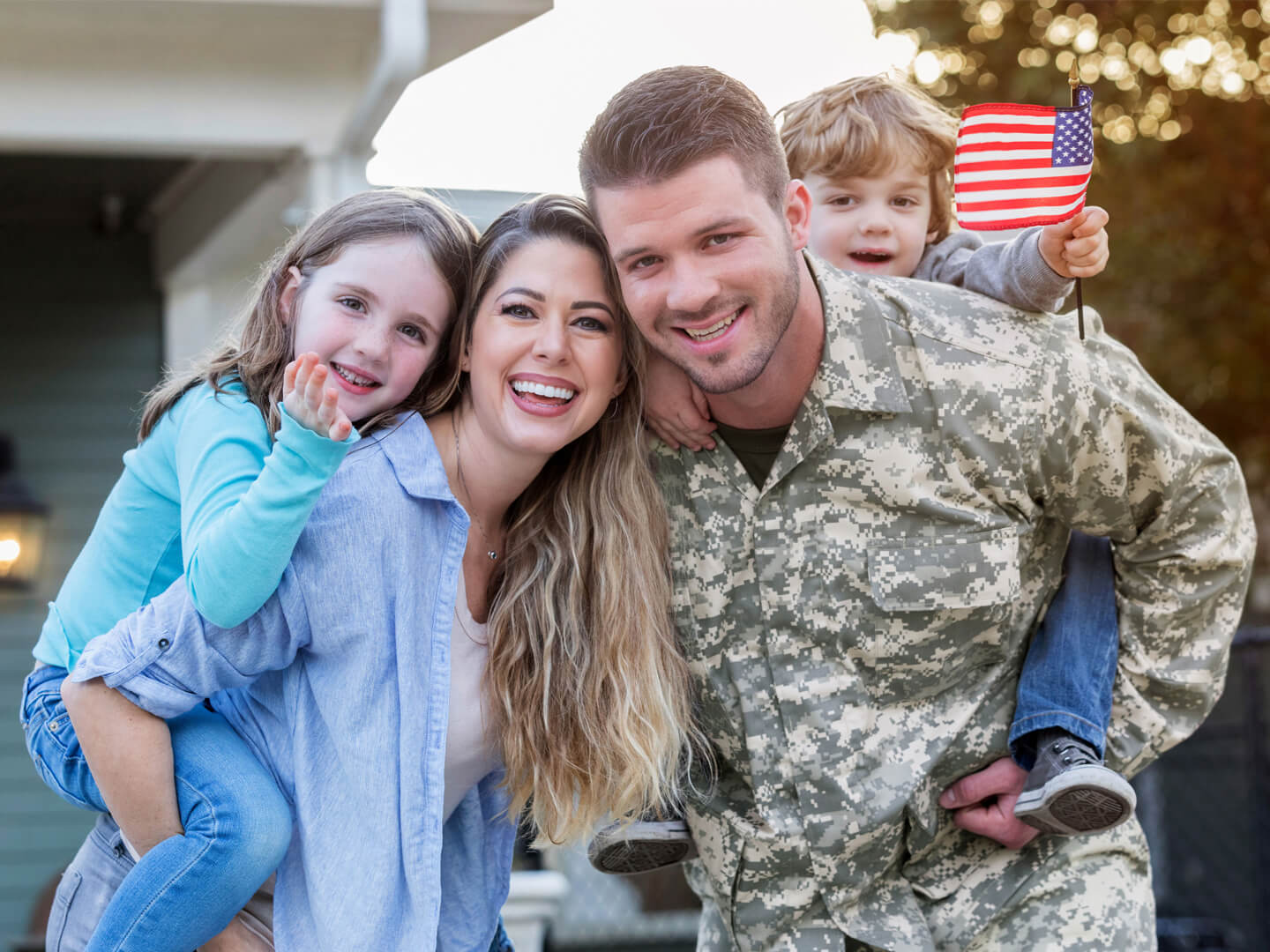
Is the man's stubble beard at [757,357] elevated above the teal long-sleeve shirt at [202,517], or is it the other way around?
the man's stubble beard at [757,357]

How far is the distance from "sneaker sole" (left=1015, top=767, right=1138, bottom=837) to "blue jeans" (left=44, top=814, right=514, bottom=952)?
5.27 feet

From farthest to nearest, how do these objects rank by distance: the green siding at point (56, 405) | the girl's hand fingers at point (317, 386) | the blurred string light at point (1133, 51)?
the blurred string light at point (1133, 51) → the green siding at point (56, 405) → the girl's hand fingers at point (317, 386)

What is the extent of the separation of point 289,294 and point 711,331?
0.81 metres

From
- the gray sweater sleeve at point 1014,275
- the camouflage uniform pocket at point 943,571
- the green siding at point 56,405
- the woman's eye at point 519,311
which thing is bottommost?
the green siding at point 56,405

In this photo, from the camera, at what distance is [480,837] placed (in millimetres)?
2793

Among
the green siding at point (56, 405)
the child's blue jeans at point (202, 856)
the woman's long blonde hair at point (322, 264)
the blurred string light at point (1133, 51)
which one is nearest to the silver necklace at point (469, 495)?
the woman's long blonde hair at point (322, 264)

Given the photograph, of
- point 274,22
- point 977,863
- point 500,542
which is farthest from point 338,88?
point 977,863

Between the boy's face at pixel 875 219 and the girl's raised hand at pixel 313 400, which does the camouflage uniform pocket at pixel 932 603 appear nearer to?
the boy's face at pixel 875 219

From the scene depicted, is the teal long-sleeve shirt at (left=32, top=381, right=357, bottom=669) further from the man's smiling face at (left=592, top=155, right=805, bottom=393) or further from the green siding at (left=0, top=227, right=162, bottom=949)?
the green siding at (left=0, top=227, right=162, bottom=949)

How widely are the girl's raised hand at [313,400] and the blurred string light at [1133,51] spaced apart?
8.63 m

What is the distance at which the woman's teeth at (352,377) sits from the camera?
264 cm

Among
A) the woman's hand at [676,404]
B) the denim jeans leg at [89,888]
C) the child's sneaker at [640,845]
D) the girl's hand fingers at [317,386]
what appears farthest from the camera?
the child's sneaker at [640,845]

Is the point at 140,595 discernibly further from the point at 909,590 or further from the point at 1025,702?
the point at 1025,702

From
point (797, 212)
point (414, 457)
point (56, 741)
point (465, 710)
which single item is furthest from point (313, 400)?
point (797, 212)
